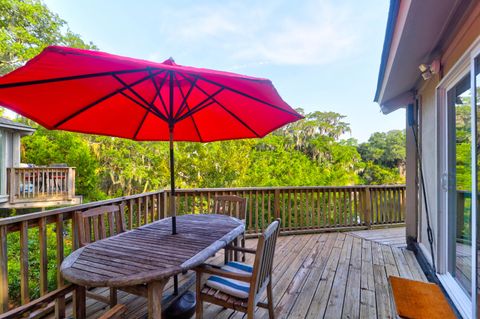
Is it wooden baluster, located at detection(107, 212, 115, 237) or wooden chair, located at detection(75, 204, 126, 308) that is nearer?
wooden chair, located at detection(75, 204, 126, 308)

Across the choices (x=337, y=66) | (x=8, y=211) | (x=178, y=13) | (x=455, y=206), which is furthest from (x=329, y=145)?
(x=8, y=211)

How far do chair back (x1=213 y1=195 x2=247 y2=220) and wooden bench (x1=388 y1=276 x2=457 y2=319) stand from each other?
176 centimetres

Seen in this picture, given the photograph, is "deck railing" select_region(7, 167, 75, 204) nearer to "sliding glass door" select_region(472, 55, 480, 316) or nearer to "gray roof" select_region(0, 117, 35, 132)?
"gray roof" select_region(0, 117, 35, 132)

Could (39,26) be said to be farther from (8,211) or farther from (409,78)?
(409,78)

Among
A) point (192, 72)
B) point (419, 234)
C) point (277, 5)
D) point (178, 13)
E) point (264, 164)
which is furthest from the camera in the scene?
point (178, 13)

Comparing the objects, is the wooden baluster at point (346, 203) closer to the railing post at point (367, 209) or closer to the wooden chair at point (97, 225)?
the railing post at point (367, 209)

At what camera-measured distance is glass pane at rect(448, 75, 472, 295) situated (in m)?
1.94

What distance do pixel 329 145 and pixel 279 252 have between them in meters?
12.1

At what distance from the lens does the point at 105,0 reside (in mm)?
12156

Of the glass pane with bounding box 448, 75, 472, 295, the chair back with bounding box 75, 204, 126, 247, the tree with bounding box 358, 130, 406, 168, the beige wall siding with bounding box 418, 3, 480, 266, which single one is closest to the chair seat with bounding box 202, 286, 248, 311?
the chair back with bounding box 75, 204, 126, 247

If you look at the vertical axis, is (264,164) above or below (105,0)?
below

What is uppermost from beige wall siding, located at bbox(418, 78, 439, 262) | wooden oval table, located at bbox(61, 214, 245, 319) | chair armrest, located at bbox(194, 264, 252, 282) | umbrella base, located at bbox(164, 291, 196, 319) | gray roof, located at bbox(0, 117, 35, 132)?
gray roof, located at bbox(0, 117, 35, 132)

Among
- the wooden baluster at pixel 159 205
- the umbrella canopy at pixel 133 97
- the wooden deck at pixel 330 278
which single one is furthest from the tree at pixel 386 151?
the umbrella canopy at pixel 133 97

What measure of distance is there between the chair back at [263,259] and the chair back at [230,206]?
135 cm
